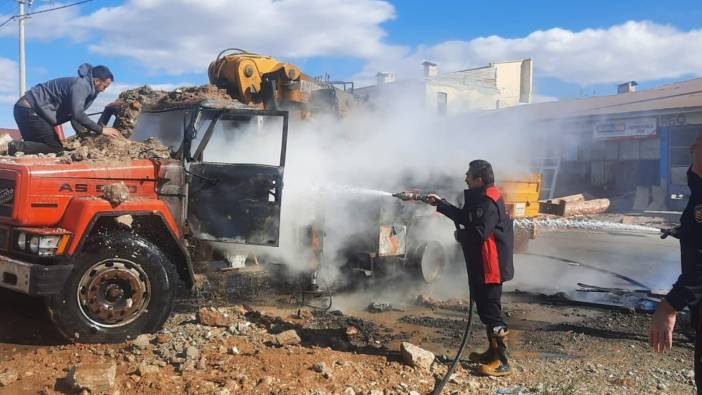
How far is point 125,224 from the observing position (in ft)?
15.7

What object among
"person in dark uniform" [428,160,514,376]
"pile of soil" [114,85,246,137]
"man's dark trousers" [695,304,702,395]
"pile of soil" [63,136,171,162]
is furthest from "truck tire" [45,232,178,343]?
"man's dark trousers" [695,304,702,395]

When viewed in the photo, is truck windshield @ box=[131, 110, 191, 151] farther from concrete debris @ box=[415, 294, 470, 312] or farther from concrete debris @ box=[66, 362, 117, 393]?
concrete debris @ box=[415, 294, 470, 312]

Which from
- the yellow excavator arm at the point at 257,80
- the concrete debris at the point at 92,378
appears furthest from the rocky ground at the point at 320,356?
the yellow excavator arm at the point at 257,80

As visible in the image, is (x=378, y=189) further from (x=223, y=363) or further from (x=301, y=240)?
(x=223, y=363)

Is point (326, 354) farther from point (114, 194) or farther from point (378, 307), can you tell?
point (114, 194)

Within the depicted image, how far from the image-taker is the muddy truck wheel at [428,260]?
7461mm

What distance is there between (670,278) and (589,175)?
1497 cm

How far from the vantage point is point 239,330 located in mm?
5047

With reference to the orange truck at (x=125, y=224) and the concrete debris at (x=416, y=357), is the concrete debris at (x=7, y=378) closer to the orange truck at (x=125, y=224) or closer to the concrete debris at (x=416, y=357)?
the orange truck at (x=125, y=224)

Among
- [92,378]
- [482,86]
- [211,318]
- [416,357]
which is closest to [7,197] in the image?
[92,378]

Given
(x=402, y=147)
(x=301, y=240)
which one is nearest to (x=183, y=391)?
(x=301, y=240)

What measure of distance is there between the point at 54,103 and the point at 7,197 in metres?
1.68

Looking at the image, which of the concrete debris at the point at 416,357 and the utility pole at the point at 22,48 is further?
the utility pole at the point at 22,48

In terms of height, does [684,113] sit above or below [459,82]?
below
